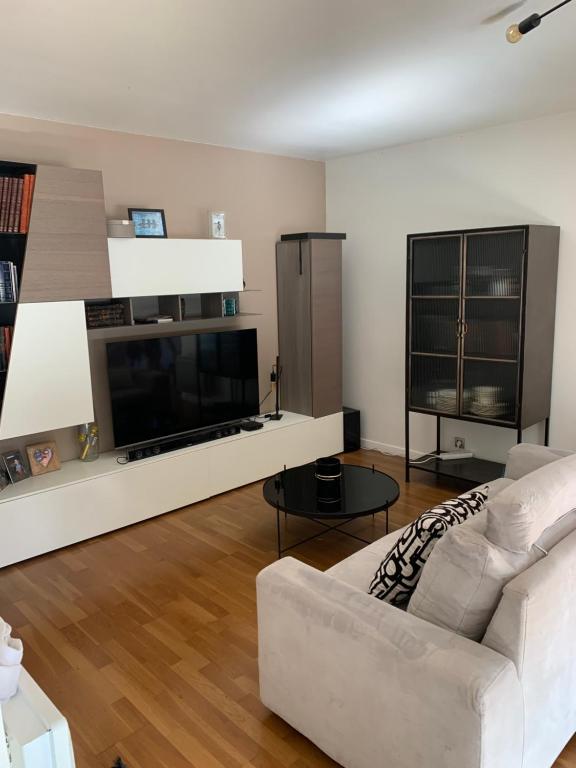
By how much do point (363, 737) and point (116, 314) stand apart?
2853 millimetres

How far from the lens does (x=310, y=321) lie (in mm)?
4711

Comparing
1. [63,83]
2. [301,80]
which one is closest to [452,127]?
[301,80]

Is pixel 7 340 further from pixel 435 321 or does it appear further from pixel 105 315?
pixel 435 321

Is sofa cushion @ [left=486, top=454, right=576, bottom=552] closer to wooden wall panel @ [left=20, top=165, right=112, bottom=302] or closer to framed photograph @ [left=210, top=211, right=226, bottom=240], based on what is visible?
wooden wall panel @ [left=20, top=165, right=112, bottom=302]

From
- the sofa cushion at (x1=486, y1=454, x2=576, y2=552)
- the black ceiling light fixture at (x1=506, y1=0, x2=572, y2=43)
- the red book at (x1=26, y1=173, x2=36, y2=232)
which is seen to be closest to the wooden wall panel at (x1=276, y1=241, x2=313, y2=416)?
the red book at (x1=26, y1=173, x2=36, y2=232)

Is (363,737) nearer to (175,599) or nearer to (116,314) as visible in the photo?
(175,599)

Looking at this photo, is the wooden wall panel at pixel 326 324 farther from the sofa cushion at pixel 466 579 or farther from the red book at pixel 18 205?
the sofa cushion at pixel 466 579

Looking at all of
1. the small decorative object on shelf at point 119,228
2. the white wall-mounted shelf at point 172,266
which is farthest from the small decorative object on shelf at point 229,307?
the small decorative object on shelf at point 119,228

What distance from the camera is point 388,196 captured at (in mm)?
4770

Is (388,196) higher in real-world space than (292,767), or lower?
higher

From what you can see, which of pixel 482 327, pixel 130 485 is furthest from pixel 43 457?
pixel 482 327

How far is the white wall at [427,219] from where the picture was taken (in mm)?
3855

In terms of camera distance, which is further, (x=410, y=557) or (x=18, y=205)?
(x=18, y=205)

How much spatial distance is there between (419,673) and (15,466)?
2769 millimetres
